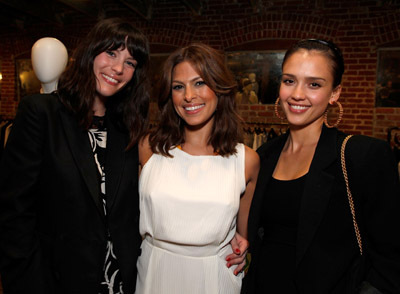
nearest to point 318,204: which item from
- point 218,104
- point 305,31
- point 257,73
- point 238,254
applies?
point 238,254

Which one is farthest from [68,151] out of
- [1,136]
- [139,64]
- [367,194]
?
[1,136]

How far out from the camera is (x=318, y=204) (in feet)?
4.47

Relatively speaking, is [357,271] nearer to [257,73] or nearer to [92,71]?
[92,71]

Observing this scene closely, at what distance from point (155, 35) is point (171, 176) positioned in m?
4.61

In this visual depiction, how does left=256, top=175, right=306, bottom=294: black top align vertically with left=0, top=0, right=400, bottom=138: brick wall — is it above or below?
below

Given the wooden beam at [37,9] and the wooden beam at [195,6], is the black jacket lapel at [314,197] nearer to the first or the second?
the wooden beam at [195,6]

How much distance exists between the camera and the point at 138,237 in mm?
1681

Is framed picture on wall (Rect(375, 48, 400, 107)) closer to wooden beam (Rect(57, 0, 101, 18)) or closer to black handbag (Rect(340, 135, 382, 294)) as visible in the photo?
black handbag (Rect(340, 135, 382, 294))

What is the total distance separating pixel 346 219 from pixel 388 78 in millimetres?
4358

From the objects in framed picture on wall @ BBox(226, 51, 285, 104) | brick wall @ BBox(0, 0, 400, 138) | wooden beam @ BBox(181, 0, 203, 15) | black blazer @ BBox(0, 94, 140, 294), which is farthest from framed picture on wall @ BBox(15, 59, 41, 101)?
black blazer @ BBox(0, 94, 140, 294)

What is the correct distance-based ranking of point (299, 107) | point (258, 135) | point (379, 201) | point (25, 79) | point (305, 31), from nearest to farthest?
point (379, 201) < point (299, 107) < point (258, 135) < point (305, 31) < point (25, 79)

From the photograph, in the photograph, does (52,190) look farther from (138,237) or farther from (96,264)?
(138,237)

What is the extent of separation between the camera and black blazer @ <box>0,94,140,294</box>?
132 centimetres

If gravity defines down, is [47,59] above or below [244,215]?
above
